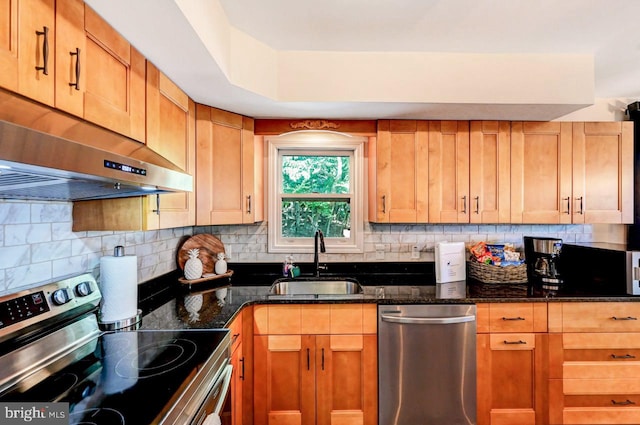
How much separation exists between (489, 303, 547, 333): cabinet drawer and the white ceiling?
1.26m

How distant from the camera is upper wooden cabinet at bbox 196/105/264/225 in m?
2.03

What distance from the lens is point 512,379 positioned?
1915 mm

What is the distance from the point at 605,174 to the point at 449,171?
1170 mm

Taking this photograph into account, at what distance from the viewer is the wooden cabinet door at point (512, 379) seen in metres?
1.91

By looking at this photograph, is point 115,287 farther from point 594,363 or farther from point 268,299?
point 594,363

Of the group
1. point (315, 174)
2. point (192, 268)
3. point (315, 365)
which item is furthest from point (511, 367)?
point (192, 268)

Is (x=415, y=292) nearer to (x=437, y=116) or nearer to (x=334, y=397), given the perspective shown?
(x=334, y=397)

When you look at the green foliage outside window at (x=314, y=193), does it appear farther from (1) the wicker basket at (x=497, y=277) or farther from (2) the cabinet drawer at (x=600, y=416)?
(2) the cabinet drawer at (x=600, y=416)

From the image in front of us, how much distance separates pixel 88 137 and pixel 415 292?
1877 millimetres

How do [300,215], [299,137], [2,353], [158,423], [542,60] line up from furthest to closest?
[300,215]
[299,137]
[542,60]
[2,353]
[158,423]

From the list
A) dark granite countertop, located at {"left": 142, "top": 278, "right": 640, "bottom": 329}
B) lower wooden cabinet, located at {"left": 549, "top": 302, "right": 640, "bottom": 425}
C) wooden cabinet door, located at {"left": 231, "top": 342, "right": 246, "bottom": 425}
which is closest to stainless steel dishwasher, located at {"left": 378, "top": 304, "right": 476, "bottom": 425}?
dark granite countertop, located at {"left": 142, "top": 278, "right": 640, "bottom": 329}

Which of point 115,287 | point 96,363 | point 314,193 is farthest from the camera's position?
point 314,193

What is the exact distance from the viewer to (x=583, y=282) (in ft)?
7.42

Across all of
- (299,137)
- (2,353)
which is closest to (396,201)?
(299,137)
